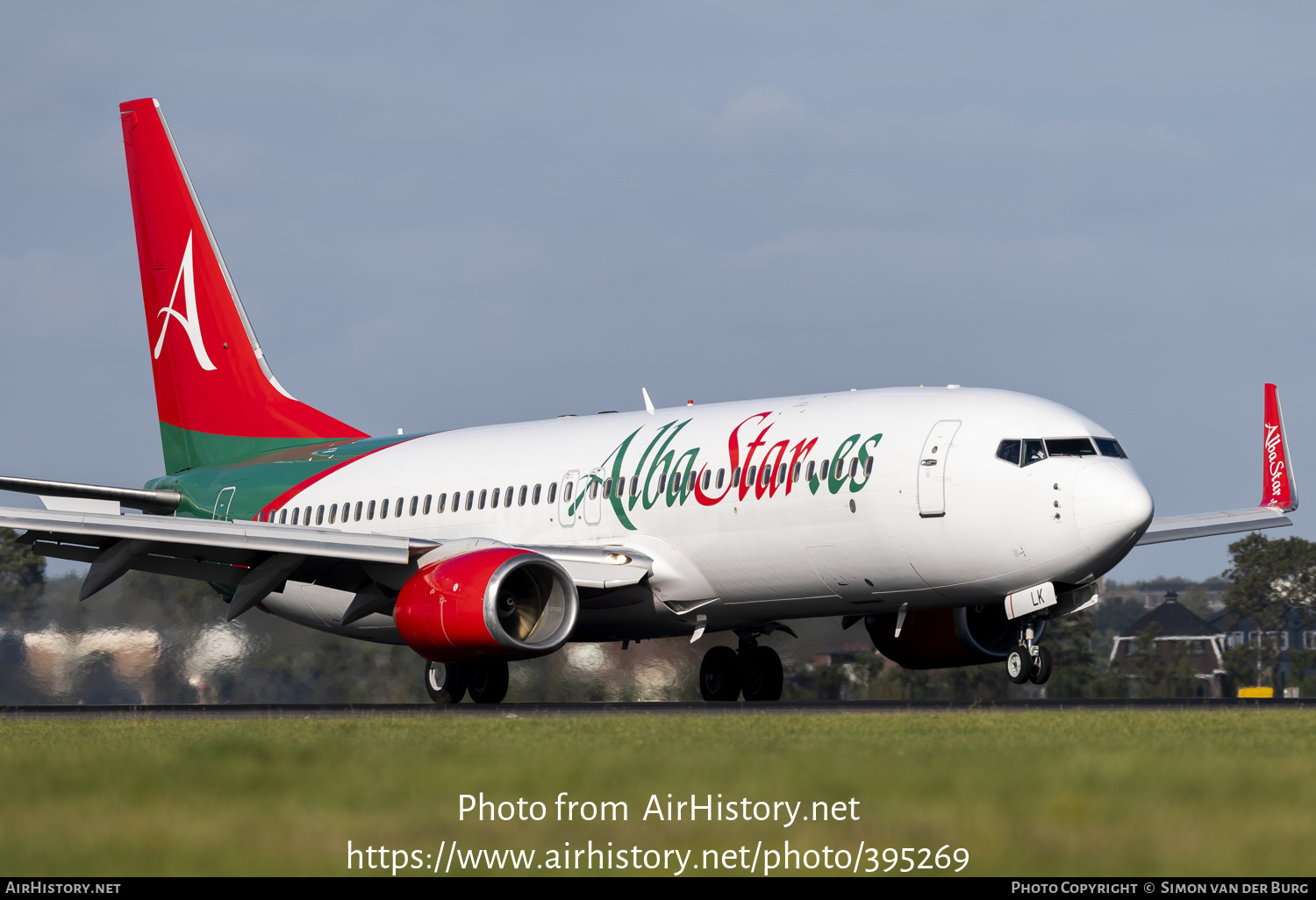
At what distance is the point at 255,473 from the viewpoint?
26.6 m

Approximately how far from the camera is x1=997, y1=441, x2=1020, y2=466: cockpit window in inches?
729

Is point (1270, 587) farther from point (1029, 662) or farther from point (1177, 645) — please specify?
point (1029, 662)

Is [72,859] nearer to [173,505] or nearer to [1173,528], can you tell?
[1173,528]

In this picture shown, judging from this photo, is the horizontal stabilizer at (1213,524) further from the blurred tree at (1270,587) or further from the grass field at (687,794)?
the blurred tree at (1270,587)

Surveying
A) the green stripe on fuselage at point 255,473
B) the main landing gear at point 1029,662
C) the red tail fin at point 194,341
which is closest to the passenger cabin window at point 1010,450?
the main landing gear at point 1029,662

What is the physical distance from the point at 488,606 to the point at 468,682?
184 inches

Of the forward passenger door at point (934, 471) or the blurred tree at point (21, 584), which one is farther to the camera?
the blurred tree at point (21, 584)

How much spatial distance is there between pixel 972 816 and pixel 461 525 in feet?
57.3

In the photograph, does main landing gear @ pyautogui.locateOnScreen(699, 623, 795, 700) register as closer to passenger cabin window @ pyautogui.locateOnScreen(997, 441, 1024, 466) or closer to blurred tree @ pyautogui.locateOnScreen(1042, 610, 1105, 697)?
passenger cabin window @ pyautogui.locateOnScreen(997, 441, 1024, 466)

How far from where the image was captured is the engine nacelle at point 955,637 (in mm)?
21219

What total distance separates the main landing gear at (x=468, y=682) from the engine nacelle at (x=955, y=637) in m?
5.50

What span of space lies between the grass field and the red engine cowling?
23.3 feet

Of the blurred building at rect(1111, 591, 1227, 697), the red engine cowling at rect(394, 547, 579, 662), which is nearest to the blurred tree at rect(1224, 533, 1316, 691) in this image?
the blurred building at rect(1111, 591, 1227, 697)

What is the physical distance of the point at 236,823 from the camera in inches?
259
